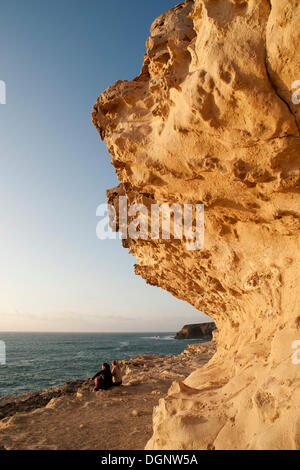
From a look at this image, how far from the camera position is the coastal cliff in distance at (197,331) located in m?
59.8

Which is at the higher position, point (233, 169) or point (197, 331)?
point (233, 169)

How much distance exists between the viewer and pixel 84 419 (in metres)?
5.51

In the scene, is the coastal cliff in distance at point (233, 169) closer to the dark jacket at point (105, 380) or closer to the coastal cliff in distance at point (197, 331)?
the dark jacket at point (105, 380)

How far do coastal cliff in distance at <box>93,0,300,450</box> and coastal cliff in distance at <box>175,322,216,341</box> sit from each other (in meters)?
58.4

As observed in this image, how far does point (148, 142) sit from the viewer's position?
4246 mm

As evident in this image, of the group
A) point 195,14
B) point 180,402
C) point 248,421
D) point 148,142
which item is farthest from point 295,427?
point 195,14

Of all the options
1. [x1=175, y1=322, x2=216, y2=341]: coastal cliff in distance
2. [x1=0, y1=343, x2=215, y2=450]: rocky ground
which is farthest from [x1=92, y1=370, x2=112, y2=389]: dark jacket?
[x1=175, y1=322, x2=216, y2=341]: coastal cliff in distance

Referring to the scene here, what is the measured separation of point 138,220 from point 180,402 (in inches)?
152

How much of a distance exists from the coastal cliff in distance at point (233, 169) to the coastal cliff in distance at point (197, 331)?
192ft

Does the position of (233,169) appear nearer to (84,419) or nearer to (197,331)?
(84,419)

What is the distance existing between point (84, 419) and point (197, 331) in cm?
6034

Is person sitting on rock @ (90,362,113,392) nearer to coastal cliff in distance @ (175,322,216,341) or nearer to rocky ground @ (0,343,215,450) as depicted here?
rocky ground @ (0,343,215,450)

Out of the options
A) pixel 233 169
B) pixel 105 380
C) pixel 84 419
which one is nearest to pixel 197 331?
pixel 105 380
